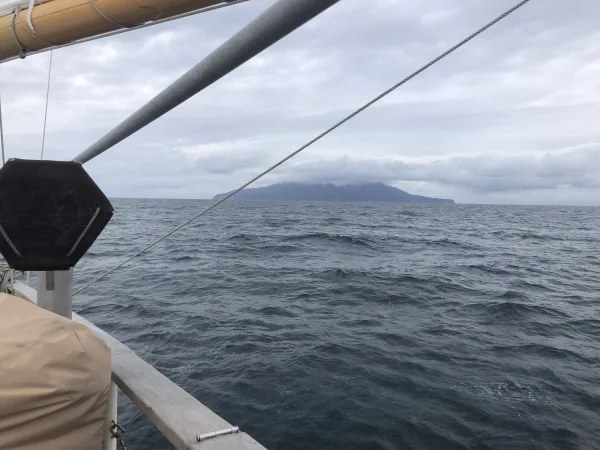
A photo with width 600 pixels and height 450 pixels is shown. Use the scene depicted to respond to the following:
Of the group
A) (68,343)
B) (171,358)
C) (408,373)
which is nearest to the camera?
(68,343)

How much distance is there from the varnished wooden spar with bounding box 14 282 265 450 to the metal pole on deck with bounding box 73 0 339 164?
5.53 feet

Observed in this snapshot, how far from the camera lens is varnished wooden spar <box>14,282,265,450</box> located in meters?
1.93

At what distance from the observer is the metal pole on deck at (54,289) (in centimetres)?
313

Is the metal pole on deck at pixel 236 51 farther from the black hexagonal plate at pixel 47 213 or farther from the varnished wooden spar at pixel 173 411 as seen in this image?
the varnished wooden spar at pixel 173 411

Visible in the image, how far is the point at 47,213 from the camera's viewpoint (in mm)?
2938

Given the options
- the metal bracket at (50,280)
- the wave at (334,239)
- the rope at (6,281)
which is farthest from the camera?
the wave at (334,239)

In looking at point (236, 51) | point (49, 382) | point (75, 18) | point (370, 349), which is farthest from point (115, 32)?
point (370, 349)

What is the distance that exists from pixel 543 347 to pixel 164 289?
11.9 m

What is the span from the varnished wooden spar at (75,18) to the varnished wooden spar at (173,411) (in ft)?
8.19

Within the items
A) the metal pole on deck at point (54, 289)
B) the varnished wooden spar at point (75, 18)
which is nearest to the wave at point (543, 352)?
the metal pole on deck at point (54, 289)

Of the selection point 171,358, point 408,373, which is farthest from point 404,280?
point 171,358

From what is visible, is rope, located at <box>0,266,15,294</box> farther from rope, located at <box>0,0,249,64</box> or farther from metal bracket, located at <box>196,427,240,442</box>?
metal bracket, located at <box>196,427,240,442</box>

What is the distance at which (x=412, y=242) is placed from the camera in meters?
31.5

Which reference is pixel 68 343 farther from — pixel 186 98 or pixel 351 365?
pixel 351 365
